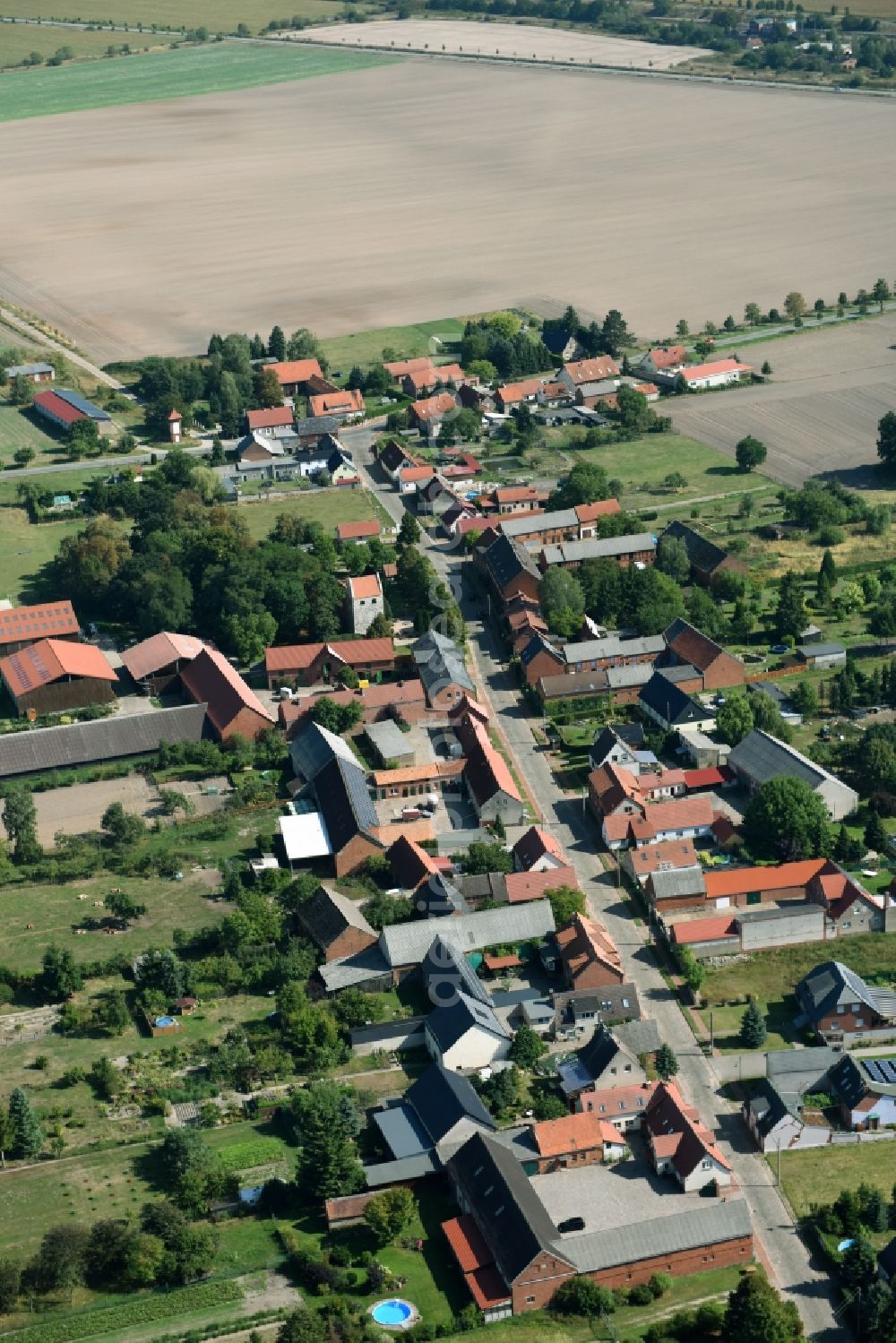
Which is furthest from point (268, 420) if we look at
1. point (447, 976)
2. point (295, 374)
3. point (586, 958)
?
point (586, 958)

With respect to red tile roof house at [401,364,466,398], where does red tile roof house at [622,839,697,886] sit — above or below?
below

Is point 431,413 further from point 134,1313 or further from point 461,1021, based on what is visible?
point 134,1313

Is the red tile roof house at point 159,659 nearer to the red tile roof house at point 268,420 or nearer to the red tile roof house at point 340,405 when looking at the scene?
the red tile roof house at point 268,420

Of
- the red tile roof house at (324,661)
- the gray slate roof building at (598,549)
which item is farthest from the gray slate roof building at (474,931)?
the gray slate roof building at (598,549)

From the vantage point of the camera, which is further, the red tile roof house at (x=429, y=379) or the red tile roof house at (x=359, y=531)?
the red tile roof house at (x=429, y=379)

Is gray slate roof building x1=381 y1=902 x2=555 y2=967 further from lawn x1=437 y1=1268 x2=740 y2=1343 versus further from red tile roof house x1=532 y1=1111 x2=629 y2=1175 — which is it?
lawn x1=437 y1=1268 x2=740 y2=1343

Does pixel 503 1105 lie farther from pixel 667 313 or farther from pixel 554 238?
pixel 554 238

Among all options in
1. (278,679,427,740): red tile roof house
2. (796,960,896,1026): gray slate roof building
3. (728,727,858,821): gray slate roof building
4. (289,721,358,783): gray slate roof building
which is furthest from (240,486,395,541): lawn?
(796,960,896,1026): gray slate roof building
